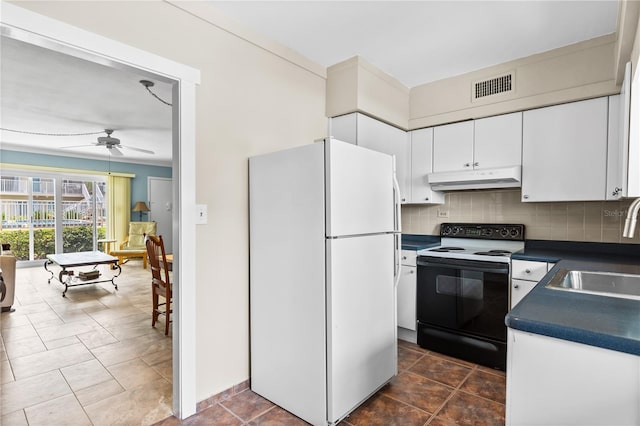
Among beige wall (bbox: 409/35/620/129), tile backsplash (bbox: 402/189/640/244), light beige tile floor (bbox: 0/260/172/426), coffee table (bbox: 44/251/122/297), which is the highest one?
beige wall (bbox: 409/35/620/129)

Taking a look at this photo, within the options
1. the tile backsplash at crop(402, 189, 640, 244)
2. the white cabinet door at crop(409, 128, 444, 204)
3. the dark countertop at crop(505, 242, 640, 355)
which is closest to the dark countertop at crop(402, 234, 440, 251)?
the tile backsplash at crop(402, 189, 640, 244)

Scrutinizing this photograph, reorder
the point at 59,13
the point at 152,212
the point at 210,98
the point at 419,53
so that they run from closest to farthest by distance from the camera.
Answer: the point at 59,13 → the point at 210,98 → the point at 419,53 → the point at 152,212

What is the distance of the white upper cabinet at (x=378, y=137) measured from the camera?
286 centimetres

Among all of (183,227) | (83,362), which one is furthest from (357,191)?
(83,362)

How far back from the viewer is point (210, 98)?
213 cm

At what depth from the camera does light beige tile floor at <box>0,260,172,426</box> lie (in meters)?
2.08

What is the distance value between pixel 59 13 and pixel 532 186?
318cm

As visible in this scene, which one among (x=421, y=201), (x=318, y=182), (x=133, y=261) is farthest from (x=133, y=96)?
(x=133, y=261)

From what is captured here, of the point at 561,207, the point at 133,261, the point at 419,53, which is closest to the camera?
the point at 419,53

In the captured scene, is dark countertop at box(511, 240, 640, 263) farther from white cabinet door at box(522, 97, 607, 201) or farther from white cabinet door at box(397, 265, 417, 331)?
white cabinet door at box(397, 265, 417, 331)

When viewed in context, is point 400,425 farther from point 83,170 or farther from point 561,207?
point 83,170

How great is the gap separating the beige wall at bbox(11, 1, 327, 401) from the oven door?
4.99 feet

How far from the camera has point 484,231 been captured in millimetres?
3168

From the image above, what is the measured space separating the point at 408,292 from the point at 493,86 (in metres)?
1.90
